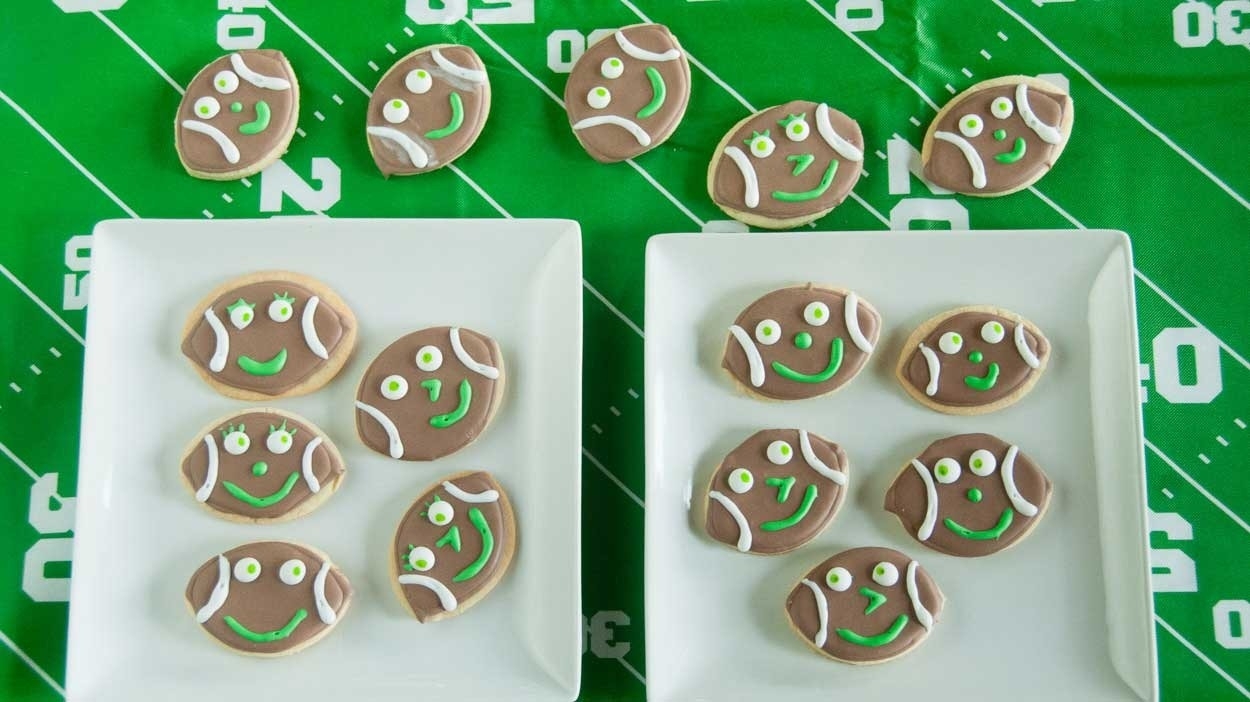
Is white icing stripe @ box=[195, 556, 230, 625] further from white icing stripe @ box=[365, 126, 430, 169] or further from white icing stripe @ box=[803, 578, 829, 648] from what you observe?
white icing stripe @ box=[803, 578, 829, 648]

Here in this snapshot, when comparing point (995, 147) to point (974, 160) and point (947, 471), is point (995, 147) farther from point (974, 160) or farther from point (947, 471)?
point (947, 471)

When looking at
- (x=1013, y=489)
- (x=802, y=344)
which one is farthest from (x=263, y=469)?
(x=1013, y=489)

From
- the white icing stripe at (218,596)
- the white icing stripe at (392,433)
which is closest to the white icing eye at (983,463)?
the white icing stripe at (392,433)

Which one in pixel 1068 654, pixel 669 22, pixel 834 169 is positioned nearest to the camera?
pixel 1068 654

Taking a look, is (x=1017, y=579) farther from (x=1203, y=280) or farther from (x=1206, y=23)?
(x=1206, y=23)

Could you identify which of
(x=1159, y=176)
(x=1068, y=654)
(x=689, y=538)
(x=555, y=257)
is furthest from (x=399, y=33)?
(x=1068, y=654)

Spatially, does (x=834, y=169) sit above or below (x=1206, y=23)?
below
